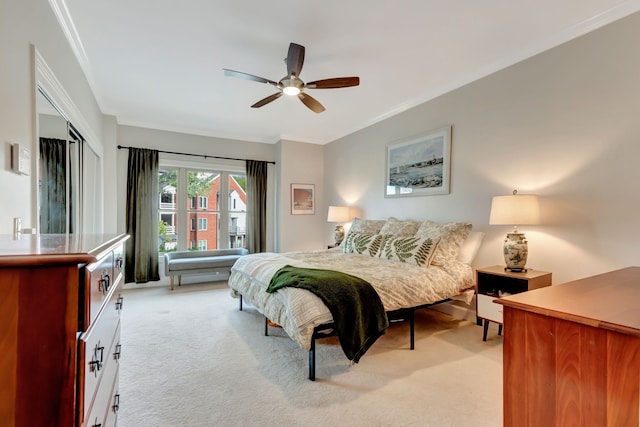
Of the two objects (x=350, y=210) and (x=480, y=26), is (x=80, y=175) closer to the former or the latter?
(x=350, y=210)

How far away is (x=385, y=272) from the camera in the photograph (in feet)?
9.12

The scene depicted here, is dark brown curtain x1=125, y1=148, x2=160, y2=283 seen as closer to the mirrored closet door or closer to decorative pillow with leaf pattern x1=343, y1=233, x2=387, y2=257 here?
the mirrored closet door

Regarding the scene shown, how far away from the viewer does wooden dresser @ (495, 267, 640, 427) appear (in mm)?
839

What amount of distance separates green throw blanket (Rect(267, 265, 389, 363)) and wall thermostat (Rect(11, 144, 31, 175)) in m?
1.73

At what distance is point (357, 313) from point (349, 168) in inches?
141

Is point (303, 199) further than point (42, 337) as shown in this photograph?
Yes

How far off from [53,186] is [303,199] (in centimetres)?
413

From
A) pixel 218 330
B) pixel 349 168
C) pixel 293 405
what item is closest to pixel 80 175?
pixel 218 330

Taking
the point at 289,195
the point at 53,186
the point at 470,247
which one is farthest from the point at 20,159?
the point at 289,195

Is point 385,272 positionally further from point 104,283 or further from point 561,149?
point 104,283

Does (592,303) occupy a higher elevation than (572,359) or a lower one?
higher

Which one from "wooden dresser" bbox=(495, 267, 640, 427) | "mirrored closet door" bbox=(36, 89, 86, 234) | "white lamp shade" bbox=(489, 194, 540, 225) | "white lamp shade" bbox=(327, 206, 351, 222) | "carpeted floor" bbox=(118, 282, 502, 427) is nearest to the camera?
"wooden dresser" bbox=(495, 267, 640, 427)

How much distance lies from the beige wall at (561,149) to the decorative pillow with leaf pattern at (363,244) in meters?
0.81

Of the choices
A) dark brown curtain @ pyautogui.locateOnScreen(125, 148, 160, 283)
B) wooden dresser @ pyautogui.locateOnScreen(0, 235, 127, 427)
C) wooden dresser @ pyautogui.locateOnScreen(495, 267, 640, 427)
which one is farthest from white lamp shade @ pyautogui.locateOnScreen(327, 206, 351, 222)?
wooden dresser @ pyautogui.locateOnScreen(0, 235, 127, 427)
